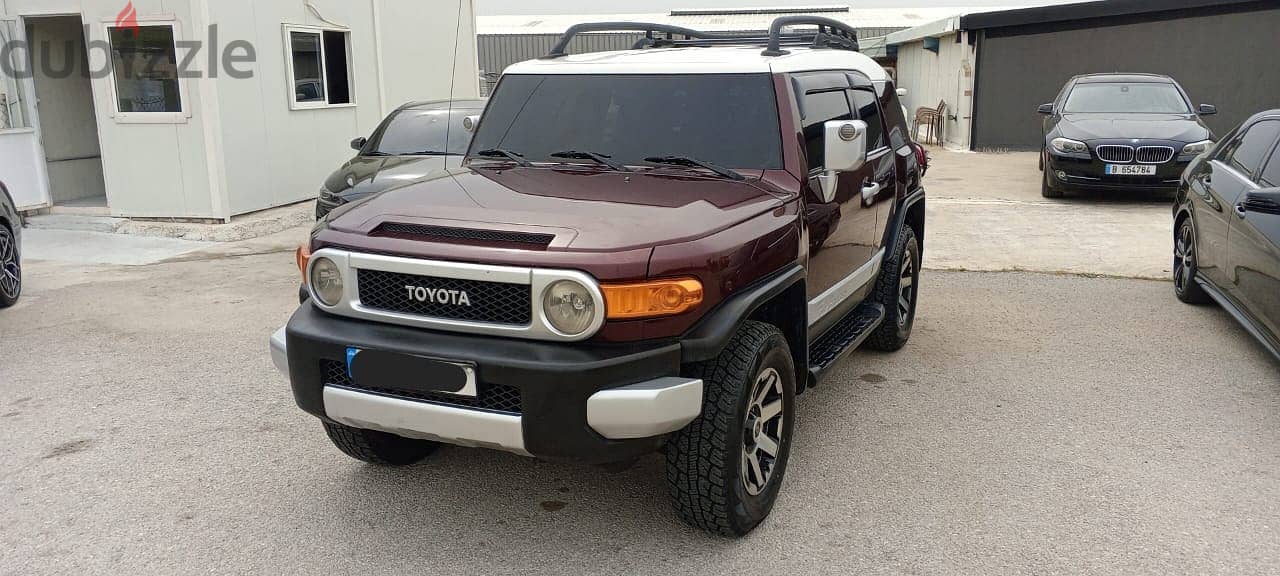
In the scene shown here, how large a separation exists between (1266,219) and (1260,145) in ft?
3.37

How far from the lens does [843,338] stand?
16.4 ft

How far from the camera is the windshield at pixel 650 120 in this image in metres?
4.28

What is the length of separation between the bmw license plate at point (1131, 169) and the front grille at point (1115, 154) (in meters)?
0.05

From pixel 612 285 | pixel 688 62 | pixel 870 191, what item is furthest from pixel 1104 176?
pixel 612 285

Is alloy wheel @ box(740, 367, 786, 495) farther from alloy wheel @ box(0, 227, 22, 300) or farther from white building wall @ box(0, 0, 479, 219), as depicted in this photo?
white building wall @ box(0, 0, 479, 219)

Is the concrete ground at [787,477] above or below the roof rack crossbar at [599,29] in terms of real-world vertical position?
below

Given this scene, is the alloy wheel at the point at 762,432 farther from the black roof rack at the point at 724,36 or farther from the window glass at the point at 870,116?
the window glass at the point at 870,116

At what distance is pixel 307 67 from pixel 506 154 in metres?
8.93

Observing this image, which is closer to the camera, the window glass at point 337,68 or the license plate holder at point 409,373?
the license plate holder at point 409,373

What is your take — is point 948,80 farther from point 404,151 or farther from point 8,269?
point 8,269

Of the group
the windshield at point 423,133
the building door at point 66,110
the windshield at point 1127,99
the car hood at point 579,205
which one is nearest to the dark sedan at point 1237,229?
the car hood at point 579,205

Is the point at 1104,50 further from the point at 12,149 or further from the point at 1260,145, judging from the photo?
the point at 12,149

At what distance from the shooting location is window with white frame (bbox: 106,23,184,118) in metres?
10.7

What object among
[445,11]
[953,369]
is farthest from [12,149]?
[953,369]
